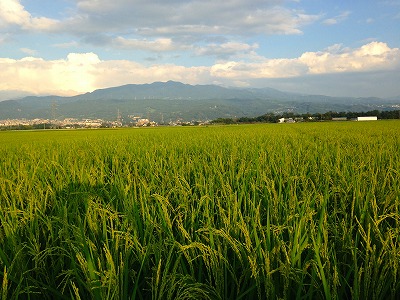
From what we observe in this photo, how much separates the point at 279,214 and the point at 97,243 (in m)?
1.06

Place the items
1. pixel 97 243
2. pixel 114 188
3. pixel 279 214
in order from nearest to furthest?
pixel 97 243
pixel 279 214
pixel 114 188

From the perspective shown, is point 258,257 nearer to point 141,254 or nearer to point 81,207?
point 141,254

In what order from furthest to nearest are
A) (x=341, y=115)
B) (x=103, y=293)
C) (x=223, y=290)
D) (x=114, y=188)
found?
(x=341, y=115), (x=114, y=188), (x=223, y=290), (x=103, y=293)

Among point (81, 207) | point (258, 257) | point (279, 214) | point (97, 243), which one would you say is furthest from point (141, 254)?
point (81, 207)

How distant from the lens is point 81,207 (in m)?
2.26

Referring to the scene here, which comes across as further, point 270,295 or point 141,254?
point 141,254

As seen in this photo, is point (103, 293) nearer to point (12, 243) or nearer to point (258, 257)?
point (258, 257)

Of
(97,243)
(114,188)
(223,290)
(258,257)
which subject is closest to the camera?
(223,290)

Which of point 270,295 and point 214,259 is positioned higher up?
point 214,259

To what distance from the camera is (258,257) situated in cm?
134

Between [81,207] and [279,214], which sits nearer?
[279,214]

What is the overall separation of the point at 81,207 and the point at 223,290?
1.43 m

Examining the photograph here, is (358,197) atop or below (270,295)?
atop

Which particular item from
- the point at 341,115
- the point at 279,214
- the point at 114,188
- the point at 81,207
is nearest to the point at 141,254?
the point at 279,214
